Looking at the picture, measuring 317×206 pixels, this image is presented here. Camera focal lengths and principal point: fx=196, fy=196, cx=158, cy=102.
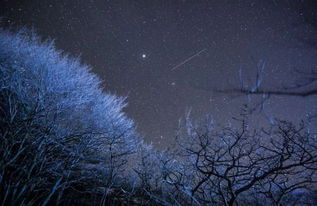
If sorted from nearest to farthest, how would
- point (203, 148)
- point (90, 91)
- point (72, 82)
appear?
point (203, 148) → point (72, 82) → point (90, 91)

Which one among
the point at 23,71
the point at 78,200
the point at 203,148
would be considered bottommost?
the point at 78,200

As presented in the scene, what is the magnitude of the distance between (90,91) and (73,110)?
2.86 metres

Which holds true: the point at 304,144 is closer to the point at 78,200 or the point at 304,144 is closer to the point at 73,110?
the point at 78,200

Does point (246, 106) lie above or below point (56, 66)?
below

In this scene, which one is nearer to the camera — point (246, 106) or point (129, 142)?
point (246, 106)

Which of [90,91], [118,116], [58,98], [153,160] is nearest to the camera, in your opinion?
[153,160]

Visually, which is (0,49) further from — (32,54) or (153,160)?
(153,160)

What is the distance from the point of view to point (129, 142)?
15.6 metres

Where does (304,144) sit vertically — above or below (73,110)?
below

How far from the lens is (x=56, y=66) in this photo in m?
15.4

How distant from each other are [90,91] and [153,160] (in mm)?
8962

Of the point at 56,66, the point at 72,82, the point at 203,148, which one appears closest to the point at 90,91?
the point at 72,82

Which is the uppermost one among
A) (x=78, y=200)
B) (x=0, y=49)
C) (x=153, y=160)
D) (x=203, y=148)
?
(x=0, y=49)

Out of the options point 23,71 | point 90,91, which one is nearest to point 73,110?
point 90,91
